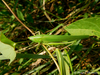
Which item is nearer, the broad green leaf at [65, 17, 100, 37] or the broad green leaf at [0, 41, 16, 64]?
the broad green leaf at [0, 41, 16, 64]

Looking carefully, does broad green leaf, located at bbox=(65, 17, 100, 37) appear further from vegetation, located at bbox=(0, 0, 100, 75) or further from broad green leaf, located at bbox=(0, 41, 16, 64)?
broad green leaf, located at bbox=(0, 41, 16, 64)

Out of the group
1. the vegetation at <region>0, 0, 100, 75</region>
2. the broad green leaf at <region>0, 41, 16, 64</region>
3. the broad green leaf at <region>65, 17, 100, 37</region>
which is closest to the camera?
the broad green leaf at <region>0, 41, 16, 64</region>

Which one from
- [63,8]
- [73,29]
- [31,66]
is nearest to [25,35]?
[31,66]

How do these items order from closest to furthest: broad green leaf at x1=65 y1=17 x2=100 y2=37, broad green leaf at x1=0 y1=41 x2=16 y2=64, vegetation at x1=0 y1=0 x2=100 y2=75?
broad green leaf at x1=0 y1=41 x2=16 y2=64
broad green leaf at x1=65 y1=17 x2=100 y2=37
vegetation at x1=0 y1=0 x2=100 y2=75

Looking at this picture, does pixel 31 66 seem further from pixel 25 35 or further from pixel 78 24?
pixel 78 24

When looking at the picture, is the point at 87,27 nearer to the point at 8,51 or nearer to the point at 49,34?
the point at 49,34

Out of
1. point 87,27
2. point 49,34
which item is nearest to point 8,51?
point 49,34

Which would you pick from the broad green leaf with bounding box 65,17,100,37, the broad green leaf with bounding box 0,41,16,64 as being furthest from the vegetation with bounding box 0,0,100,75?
the broad green leaf with bounding box 0,41,16,64

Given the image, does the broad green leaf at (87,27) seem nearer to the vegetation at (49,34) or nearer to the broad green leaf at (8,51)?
the vegetation at (49,34)
